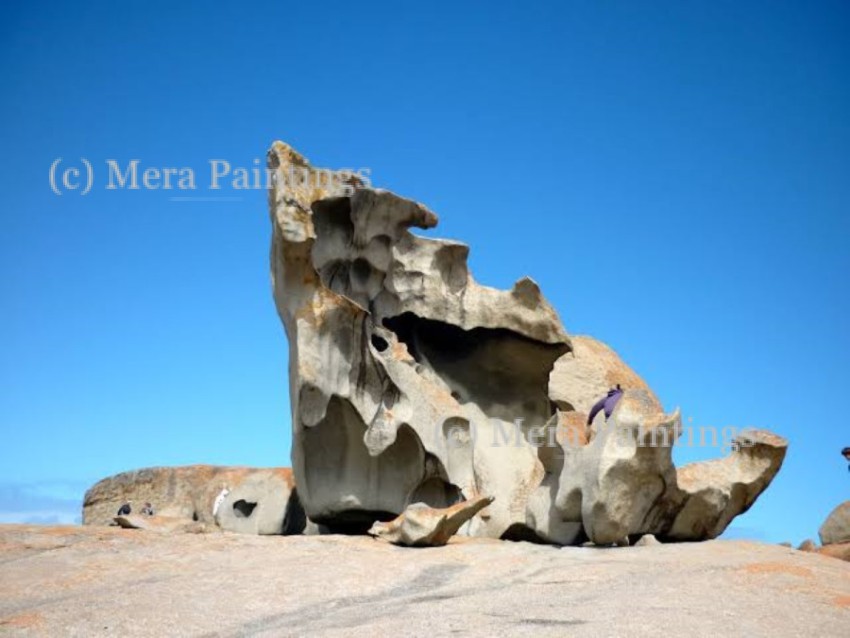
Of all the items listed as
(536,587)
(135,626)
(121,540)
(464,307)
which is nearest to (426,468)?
Result: (464,307)

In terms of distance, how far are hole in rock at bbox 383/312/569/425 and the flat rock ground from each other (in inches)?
194

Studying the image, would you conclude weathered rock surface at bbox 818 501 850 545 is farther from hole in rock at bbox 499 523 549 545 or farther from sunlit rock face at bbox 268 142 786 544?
hole in rock at bbox 499 523 549 545

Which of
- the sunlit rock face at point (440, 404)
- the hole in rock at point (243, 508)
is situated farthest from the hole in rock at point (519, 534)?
the hole in rock at point (243, 508)

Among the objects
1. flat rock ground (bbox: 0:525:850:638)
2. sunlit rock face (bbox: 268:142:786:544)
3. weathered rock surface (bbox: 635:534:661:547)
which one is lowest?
weathered rock surface (bbox: 635:534:661:547)

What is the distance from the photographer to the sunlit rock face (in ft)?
37.0

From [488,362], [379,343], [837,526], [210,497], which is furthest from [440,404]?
[210,497]

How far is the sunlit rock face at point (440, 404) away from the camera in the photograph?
11.3 meters

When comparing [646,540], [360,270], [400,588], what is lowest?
[646,540]

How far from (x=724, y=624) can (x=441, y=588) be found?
8.32 ft

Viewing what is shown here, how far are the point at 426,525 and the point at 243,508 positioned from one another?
774cm

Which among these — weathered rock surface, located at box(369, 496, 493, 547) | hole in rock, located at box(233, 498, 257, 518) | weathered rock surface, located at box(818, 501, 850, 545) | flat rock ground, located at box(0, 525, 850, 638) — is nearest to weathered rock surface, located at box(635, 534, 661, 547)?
flat rock ground, located at box(0, 525, 850, 638)

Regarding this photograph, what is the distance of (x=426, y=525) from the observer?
35.0 ft

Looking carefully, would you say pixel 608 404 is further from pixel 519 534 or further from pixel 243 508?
pixel 243 508

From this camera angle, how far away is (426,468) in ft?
44.8
